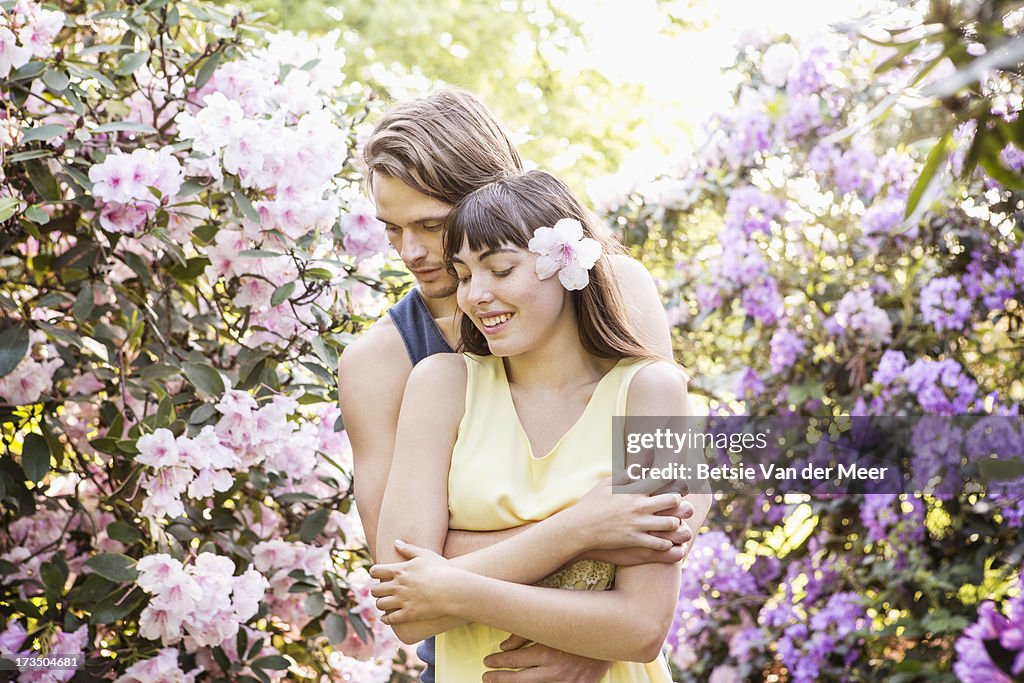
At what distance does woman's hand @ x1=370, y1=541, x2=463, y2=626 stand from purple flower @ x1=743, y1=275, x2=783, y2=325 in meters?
2.24

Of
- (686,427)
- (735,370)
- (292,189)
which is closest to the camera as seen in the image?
(686,427)

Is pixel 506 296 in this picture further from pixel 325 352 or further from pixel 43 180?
pixel 43 180

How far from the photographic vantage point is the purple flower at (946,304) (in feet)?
9.66

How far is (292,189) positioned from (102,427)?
76 cm

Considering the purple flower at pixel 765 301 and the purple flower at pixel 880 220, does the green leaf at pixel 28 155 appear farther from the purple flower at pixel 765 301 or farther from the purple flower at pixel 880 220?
the purple flower at pixel 880 220

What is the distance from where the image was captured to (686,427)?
5.16 ft

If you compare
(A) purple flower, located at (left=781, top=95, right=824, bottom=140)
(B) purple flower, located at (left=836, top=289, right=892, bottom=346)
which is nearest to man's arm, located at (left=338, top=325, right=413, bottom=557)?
(B) purple flower, located at (left=836, top=289, right=892, bottom=346)

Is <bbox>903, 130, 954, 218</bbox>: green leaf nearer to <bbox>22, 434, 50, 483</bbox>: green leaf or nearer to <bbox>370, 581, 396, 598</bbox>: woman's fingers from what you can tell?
<bbox>370, 581, 396, 598</bbox>: woman's fingers

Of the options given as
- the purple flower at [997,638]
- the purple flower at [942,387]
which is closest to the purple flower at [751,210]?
the purple flower at [942,387]

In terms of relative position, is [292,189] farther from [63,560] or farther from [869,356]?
[869,356]

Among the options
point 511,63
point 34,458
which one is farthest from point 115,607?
point 511,63

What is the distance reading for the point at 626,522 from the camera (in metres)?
1.42

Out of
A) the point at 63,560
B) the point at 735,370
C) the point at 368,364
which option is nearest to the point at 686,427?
the point at 368,364

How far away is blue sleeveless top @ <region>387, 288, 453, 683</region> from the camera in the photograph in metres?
1.88
